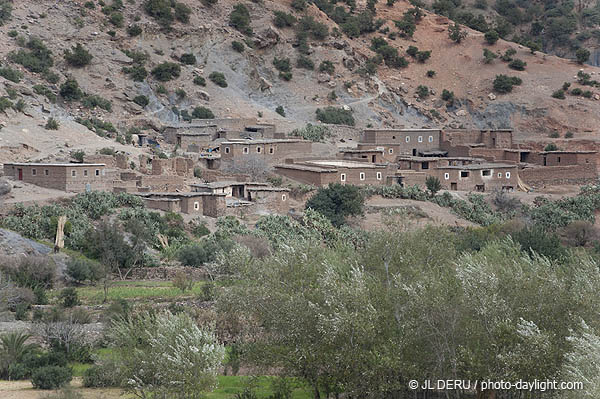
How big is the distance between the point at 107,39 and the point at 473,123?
21978mm

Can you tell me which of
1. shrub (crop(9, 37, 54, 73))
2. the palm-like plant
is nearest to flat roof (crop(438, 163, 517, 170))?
shrub (crop(9, 37, 54, 73))

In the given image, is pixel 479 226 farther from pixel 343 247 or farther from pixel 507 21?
pixel 507 21

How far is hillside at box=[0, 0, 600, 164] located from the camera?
176ft

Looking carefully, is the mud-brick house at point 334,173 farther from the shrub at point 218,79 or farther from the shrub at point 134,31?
the shrub at point 134,31

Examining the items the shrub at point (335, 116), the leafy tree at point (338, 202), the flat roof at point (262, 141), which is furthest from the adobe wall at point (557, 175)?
the shrub at point (335, 116)

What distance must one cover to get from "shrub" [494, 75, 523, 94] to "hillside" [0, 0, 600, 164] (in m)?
0.47

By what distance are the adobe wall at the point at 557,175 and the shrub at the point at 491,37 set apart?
73.8ft

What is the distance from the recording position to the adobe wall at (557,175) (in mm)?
49781

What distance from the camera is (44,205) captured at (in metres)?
36.2

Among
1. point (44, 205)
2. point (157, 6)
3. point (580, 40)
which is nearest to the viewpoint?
point (44, 205)

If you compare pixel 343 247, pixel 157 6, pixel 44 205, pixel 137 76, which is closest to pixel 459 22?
pixel 157 6

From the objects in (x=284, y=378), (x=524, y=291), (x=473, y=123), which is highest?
(x=473, y=123)

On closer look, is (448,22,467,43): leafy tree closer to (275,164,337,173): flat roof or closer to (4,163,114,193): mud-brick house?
(275,164,337,173): flat roof

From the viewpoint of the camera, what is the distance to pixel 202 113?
180 ft
